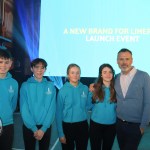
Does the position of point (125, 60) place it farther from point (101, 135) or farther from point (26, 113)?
point (26, 113)

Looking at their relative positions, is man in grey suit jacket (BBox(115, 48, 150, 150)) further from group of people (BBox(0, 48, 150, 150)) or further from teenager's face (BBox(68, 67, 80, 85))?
teenager's face (BBox(68, 67, 80, 85))

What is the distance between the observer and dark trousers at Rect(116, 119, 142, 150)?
2.50 meters

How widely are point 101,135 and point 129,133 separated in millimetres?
288

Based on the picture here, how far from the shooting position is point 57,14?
4859 millimetres

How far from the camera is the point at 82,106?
2701mm

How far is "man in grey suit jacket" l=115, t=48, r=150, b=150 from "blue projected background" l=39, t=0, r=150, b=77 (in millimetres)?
2187

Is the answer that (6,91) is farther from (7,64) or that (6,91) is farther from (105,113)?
(105,113)

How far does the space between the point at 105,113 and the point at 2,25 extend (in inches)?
135

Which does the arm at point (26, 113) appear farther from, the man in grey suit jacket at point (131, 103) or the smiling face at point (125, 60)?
the smiling face at point (125, 60)

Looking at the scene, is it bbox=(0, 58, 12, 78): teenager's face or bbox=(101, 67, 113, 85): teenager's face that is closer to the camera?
bbox=(0, 58, 12, 78): teenager's face

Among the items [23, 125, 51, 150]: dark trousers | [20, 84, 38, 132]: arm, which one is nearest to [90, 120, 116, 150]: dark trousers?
[23, 125, 51, 150]: dark trousers

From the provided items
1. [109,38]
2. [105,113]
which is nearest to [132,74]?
[105,113]

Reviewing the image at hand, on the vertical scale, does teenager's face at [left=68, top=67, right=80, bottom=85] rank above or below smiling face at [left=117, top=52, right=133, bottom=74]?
below

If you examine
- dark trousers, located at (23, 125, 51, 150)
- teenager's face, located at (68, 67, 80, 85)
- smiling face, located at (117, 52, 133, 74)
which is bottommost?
dark trousers, located at (23, 125, 51, 150)
